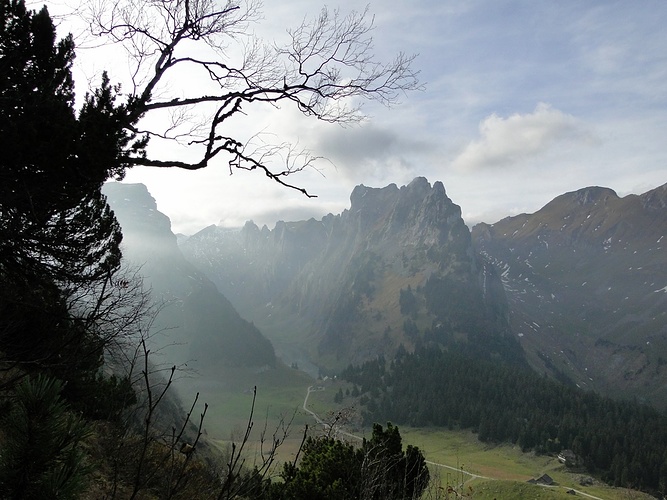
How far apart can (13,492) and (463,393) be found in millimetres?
154496

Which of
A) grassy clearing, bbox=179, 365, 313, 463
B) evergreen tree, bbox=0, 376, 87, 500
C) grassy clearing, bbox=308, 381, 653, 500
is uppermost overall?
evergreen tree, bbox=0, 376, 87, 500

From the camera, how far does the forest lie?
317 ft

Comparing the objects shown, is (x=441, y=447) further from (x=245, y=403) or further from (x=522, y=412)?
(x=245, y=403)

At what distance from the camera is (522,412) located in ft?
417

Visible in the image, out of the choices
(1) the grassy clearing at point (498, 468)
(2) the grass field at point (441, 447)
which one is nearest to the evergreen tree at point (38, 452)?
(2) the grass field at point (441, 447)

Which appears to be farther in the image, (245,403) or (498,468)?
→ (245,403)

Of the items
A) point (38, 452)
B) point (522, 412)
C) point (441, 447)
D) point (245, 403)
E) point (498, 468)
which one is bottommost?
point (245, 403)

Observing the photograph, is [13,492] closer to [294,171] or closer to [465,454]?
[294,171]

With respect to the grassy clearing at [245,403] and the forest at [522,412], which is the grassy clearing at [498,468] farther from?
the grassy clearing at [245,403]

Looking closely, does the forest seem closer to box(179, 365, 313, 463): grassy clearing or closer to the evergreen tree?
box(179, 365, 313, 463): grassy clearing

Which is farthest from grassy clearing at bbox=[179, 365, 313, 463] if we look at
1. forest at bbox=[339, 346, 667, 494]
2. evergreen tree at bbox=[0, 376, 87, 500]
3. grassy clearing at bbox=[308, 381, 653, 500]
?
evergreen tree at bbox=[0, 376, 87, 500]

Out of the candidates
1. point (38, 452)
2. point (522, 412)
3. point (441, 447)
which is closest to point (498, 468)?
point (441, 447)

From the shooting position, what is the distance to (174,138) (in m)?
8.47

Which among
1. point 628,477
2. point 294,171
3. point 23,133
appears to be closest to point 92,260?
point 23,133
